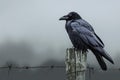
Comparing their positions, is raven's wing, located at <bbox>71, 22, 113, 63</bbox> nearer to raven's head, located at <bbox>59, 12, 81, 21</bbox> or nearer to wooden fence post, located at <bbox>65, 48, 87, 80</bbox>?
raven's head, located at <bbox>59, 12, 81, 21</bbox>

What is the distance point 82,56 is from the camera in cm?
953

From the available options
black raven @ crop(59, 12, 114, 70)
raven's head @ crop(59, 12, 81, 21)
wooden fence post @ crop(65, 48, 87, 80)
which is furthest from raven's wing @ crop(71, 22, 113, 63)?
wooden fence post @ crop(65, 48, 87, 80)

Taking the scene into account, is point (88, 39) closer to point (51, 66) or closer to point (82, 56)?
point (82, 56)

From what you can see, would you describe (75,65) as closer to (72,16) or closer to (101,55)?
(101,55)

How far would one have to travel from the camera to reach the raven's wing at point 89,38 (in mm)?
10188

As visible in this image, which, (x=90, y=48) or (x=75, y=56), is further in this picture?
(x=90, y=48)

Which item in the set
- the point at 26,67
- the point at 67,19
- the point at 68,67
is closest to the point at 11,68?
the point at 26,67

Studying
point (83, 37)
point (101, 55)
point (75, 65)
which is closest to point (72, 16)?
point (83, 37)

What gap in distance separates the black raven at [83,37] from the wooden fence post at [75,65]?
1.27 ft

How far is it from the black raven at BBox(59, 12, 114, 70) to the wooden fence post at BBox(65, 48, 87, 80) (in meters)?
0.39

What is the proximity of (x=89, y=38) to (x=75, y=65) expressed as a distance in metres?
1.34

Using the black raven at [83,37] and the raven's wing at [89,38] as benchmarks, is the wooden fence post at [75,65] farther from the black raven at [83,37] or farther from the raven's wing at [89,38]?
the raven's wing at [89,38]

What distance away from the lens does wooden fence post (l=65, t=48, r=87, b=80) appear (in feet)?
30.7

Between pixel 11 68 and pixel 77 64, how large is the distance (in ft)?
10.0
